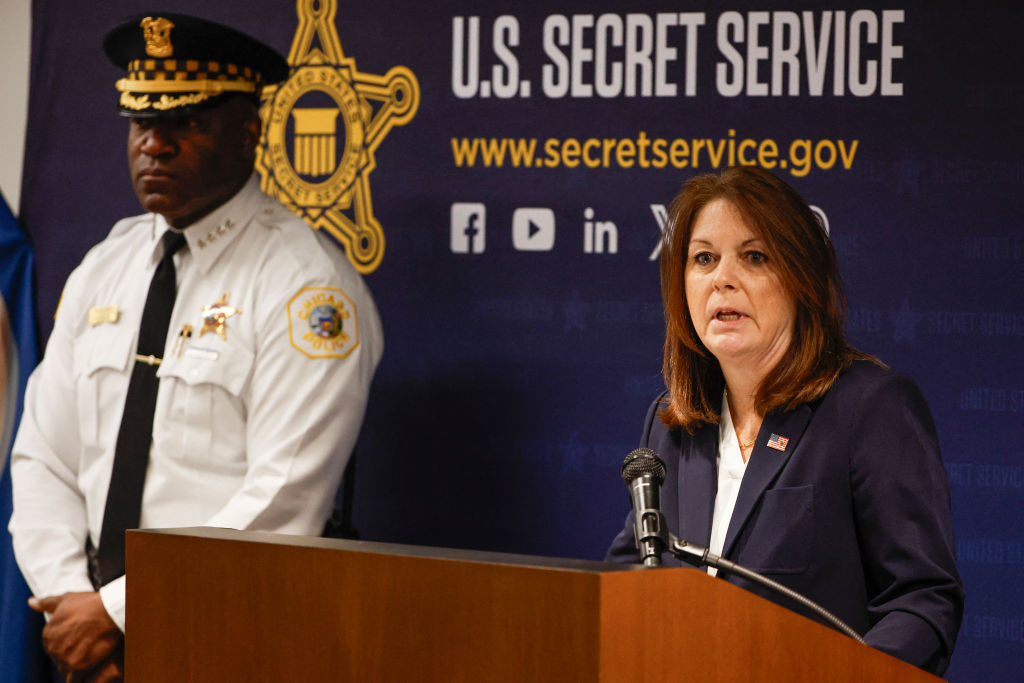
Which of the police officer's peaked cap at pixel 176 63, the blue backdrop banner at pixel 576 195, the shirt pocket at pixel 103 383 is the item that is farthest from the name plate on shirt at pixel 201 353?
the blue backdrop banner at pixel 576 195

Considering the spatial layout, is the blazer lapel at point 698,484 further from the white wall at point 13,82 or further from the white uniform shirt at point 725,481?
the white wall at point 13,82

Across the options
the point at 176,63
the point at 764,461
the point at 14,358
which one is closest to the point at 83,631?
the point at 14,358

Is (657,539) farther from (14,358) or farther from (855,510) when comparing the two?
(14,358)

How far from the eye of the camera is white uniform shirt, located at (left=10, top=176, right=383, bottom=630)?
2859mm

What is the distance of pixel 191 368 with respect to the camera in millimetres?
2939

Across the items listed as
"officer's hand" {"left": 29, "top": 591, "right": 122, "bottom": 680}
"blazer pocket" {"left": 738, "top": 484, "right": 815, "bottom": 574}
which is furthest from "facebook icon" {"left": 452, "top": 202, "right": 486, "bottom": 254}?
"blazer pocket" {"left": 738, "top": 484, "right": 815, "bottom": 574}

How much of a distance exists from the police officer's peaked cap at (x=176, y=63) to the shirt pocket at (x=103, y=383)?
1.84 ft

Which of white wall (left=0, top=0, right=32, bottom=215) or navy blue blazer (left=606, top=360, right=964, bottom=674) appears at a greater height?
white wall (left=0, top=0, right=32, bottom=215)

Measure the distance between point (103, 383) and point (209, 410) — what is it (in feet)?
1.12

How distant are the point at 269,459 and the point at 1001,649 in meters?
1.87

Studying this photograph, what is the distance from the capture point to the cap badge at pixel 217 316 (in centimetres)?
297

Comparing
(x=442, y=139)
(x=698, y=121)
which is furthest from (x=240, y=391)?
(x=698, y=121)

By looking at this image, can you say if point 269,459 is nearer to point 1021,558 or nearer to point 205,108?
point 205,108

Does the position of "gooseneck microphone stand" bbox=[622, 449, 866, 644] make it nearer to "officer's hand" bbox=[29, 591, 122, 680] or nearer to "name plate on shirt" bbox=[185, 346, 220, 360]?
"name plate on shirt" bbox=[185, 346, 220, 360]
